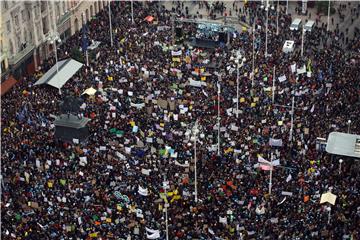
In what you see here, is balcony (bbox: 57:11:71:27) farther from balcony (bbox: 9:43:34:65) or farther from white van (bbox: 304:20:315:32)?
white van (bbox: 304:20:315:32)

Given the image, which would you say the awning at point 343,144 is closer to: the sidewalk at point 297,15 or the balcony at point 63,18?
the sidewalk at point 297,15

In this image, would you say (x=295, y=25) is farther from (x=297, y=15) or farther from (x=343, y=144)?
(x=343, y=144)

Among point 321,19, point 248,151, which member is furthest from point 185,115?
point 321,19

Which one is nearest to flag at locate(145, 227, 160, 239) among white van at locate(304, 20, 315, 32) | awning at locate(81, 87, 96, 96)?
awning at locate(81, 87, 96, 96)

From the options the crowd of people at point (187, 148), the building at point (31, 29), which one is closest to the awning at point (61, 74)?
the crowd of people at point (187, 148)

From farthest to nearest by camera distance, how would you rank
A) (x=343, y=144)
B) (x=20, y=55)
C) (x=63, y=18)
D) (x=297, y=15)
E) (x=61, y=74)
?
(x=297, y=15), (x=63, y=18), (x=20, y=55), (x=61, y=74), (x=343, y=144)

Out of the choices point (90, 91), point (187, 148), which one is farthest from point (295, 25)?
point (187, 148)

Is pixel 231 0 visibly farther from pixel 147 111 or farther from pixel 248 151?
pixel 248 151
